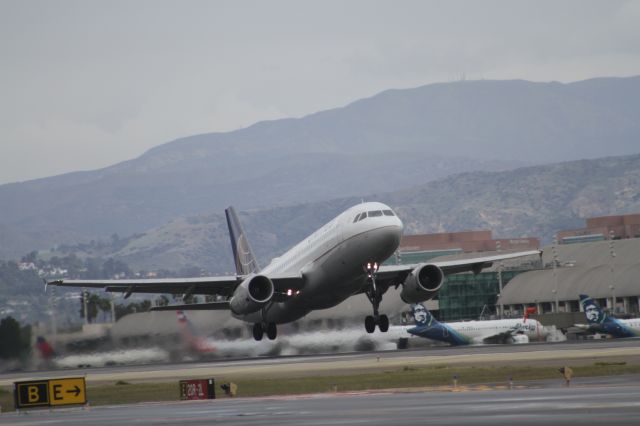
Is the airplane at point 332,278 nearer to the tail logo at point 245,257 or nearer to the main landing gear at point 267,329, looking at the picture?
the main landing gear at point 267,329

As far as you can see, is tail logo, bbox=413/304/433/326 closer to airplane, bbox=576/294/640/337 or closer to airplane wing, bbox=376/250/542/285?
airplane, bbox=576/294/640/337

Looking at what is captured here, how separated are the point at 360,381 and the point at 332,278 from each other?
5.00m

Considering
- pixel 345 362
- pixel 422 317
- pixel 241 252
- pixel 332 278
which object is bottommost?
pixel 345 362

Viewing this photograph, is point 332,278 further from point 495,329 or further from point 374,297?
point 495,329

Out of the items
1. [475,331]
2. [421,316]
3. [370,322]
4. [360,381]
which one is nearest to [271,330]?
[370,322]

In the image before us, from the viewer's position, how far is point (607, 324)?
93812 millimetres

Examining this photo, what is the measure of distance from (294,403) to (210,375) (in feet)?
76.0

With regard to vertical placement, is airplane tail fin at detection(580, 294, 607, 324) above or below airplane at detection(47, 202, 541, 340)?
below

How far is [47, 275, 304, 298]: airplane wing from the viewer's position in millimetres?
61094

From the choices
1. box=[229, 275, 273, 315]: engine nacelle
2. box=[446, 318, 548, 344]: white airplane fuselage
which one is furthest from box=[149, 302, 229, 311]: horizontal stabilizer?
box=[446, 318, 548, 344]: white airplane fuselage

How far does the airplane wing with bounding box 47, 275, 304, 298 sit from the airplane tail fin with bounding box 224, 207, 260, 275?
1212 centimetres

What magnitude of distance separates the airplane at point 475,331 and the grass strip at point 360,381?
115 feet

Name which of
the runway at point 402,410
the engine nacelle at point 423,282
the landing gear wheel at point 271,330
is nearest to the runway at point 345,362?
the landing gear wheel at point 271,330

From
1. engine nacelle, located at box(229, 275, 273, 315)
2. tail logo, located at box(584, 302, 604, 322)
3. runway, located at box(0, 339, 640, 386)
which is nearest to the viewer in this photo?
engine nacelle, located at box(229, 275, 273, 315)
